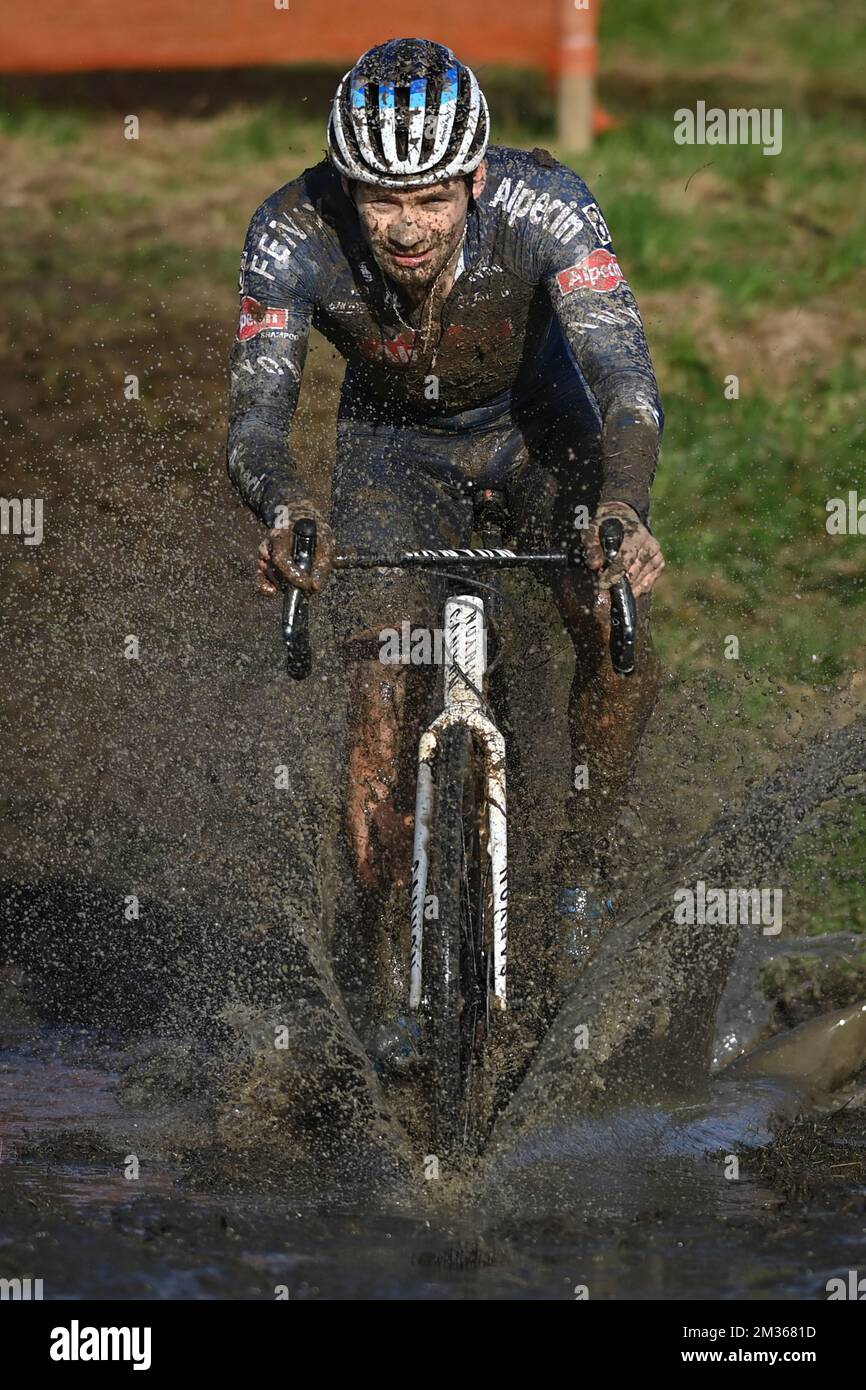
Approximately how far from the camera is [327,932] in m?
5.49

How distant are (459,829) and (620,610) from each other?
674 mm

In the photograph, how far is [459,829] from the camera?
461cm

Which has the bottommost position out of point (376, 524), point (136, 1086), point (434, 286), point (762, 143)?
point (136, 1086)

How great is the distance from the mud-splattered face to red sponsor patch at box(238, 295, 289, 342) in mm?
337

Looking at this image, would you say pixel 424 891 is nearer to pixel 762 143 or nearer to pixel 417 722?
pixel 417 722

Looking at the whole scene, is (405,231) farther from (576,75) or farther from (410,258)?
(576,75)

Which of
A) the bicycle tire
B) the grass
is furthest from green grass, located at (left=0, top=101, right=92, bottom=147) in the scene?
the bicycle tire

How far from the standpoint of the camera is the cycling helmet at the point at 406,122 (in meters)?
4.86

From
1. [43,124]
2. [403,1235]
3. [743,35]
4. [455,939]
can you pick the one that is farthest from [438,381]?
[743,35]

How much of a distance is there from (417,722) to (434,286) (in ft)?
4.01

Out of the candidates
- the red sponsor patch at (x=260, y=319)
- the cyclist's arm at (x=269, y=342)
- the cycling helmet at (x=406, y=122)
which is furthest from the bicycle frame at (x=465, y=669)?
the cycling helmet at (x=406, y=122)

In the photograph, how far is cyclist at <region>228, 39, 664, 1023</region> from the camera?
4898mm

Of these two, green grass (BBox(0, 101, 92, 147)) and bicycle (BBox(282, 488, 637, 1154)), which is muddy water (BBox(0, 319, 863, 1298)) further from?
green grass (BBox(0, 101, 92, 147))
